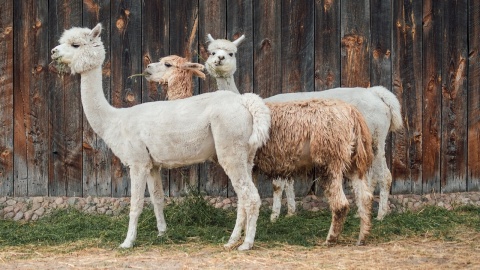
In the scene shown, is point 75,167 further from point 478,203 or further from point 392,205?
point 478,203

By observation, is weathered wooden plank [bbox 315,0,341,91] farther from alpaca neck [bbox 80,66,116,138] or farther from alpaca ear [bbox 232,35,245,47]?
alpaca neck [bbox 80,66,116,138]

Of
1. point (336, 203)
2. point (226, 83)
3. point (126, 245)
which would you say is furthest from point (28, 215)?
point (336, 203)

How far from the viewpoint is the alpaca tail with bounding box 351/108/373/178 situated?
23.7ft

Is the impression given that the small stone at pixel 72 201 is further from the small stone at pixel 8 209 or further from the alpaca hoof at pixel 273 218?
the alpaca hoof at pixel 273 218

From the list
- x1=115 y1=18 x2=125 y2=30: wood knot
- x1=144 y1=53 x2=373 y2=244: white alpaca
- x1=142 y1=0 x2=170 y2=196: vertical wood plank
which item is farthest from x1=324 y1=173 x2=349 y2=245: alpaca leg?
x1=115 y1=18 x2=125 y2=30: wood knot

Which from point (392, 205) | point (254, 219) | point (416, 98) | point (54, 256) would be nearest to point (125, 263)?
point (54, 256)

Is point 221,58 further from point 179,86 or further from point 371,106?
point 371,106

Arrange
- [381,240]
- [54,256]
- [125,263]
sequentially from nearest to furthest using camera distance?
1. [125,263]
2. [54,256]
3. [381,240]

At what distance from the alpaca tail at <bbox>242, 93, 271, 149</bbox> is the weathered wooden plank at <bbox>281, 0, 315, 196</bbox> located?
2.03 metres

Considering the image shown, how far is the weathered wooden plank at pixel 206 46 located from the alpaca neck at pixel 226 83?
482 millimetres

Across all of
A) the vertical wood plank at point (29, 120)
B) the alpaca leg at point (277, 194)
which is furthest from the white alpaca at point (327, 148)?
the vertical wood plank at point (29, 120)

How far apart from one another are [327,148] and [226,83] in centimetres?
197

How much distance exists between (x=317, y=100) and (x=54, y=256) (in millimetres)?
2832

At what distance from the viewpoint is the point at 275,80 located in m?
9.24
